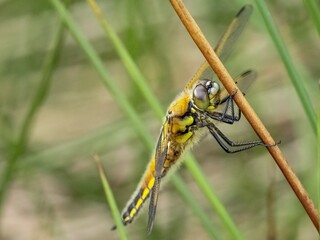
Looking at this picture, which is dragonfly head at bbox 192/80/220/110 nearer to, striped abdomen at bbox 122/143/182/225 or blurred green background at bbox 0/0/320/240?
striped abdomen at bbox 122/143/182/225

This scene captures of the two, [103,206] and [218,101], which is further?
[103,206]

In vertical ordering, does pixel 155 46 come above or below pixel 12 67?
below

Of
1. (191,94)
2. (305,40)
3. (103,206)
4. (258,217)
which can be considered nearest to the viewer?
(191,94)

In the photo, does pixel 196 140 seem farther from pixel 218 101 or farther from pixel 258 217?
pixel 258 217

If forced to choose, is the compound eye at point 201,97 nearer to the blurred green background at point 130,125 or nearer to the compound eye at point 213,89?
the compound eye at point 213,89

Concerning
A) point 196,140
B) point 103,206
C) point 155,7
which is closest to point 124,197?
point 103,206

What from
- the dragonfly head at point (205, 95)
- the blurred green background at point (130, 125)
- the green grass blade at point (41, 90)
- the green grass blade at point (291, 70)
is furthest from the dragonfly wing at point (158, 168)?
the blurred green background at point (130, 125)

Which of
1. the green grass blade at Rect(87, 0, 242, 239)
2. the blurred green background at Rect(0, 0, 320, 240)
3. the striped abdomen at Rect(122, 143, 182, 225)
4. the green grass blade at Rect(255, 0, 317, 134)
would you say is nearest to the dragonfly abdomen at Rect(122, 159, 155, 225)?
the striped abdomen at Rect(122, 143, 182, 225)

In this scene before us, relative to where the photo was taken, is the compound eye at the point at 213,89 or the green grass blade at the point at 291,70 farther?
the compound eye at the point at 213,89
